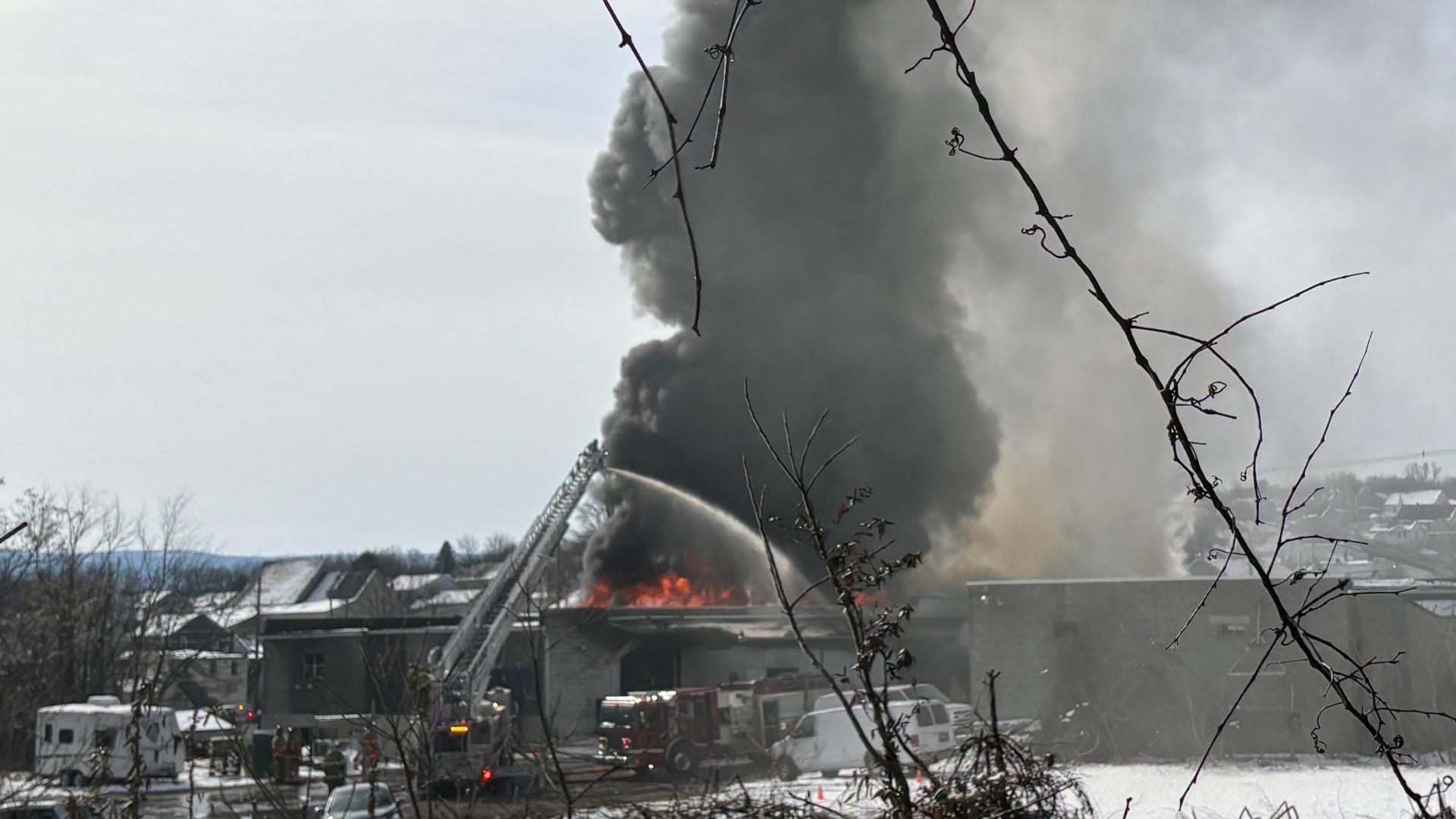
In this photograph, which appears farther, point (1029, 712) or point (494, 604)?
point (494, 604)

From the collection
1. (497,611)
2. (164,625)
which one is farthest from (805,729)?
(164,625)

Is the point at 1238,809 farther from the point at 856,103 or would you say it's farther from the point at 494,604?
the point at 856,103

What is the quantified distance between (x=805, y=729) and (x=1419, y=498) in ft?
156

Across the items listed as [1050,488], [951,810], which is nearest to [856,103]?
[1050,488]

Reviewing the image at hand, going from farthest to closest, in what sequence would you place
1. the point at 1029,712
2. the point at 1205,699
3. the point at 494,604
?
the point at 494,604 → the point at 1029,712 → the point at 1205,699

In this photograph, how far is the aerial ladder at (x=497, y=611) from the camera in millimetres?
23297

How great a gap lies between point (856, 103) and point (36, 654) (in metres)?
31.8

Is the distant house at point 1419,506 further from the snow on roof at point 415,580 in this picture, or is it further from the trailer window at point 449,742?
the snow on roof at point 415,580

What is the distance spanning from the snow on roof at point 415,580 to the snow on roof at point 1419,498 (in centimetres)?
5424

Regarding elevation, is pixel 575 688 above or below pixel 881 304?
below

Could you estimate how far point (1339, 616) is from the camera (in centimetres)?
2288

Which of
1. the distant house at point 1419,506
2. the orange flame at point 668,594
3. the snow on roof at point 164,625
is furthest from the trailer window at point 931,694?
the distant house at point 1419,506

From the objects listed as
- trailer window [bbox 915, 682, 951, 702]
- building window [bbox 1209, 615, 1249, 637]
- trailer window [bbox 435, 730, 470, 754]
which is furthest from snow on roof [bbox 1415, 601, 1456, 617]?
trailer window [bbox 435, 730, 470, 754]

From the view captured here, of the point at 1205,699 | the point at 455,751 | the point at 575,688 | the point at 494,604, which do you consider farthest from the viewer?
the point at 575,688
